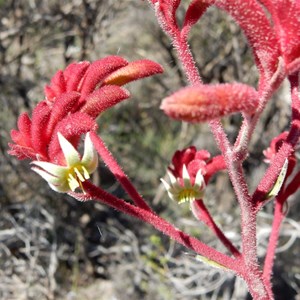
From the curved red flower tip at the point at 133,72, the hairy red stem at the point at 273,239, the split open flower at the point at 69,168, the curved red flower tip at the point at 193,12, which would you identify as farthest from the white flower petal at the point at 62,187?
the hairy red stem at the point at 273,239

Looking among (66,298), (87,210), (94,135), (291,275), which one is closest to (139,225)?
(87,210)

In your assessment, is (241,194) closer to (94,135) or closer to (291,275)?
(94,135)

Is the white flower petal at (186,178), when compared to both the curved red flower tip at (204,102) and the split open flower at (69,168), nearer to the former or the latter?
the split open flower at (69,168)

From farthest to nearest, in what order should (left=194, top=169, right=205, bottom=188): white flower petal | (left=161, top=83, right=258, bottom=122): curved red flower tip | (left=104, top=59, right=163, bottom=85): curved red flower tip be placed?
(left=194, top=169, right=205, bottom=188): white flower petal < (left=104, top=59, right=163, bottom=85): curved red flower tip < (left=161, top=83, right=258, bottom=122): curved red flower tip

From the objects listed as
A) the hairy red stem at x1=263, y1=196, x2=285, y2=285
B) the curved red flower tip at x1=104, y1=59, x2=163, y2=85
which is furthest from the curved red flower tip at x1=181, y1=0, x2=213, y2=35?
the hairy red stem at x1=263, y1=196, x2=285, y2=285

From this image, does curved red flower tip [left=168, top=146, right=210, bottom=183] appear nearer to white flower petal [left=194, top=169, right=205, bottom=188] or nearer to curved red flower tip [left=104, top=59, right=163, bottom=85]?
white flower petal [left=194, top=169, right=205, bottom=188]

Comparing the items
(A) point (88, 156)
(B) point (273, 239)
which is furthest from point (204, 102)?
(B) point (273, 239)
